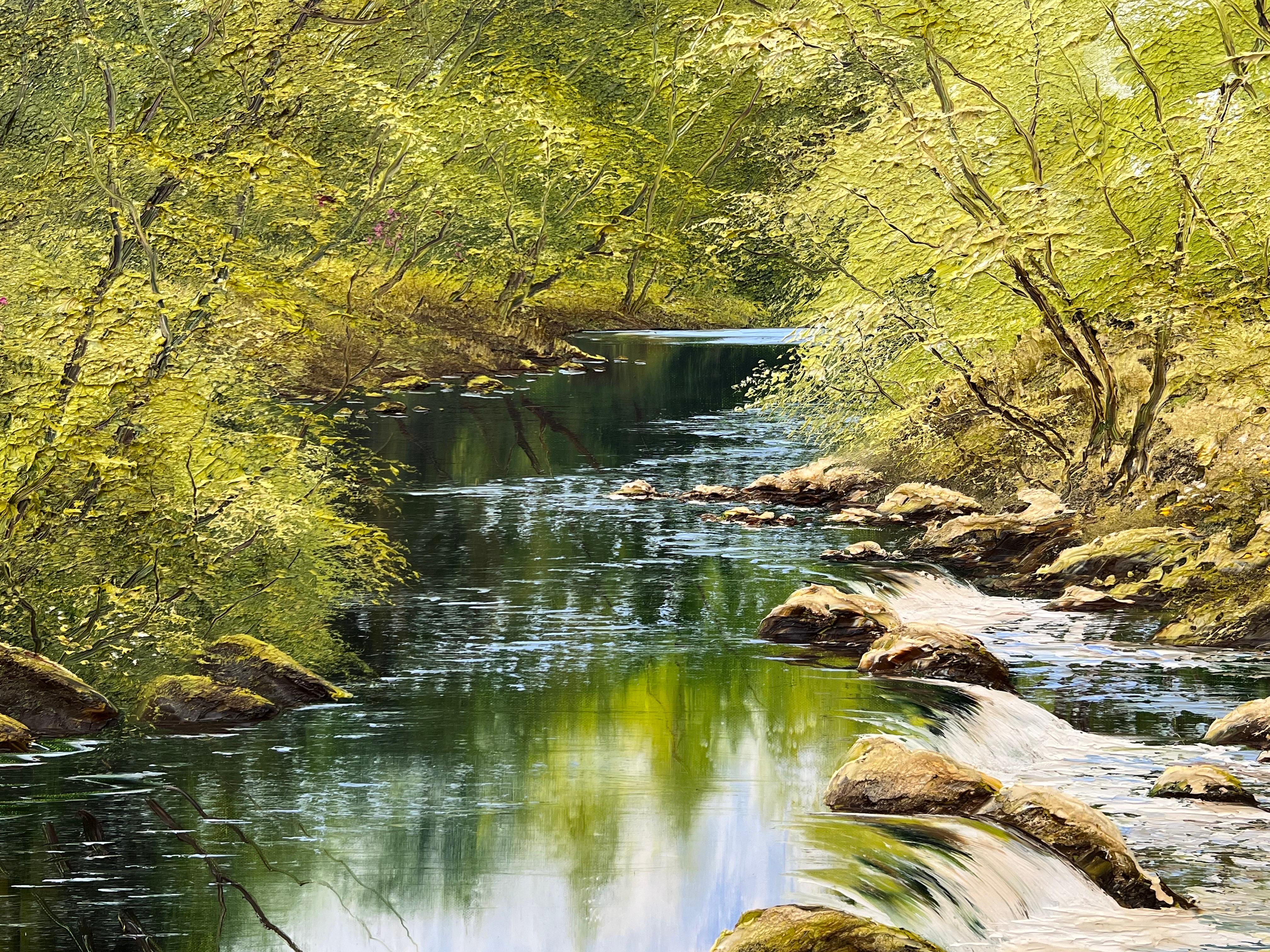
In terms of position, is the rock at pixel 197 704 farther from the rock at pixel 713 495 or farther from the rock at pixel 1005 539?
the rock at pixel 713 495

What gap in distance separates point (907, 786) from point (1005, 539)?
10.2 meters

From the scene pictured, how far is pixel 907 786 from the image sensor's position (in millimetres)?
10898

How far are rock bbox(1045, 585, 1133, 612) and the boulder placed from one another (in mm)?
5176

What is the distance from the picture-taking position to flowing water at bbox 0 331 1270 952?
30.0 feet

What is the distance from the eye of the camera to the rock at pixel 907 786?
425 inches

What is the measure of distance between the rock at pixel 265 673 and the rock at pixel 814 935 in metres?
5.91

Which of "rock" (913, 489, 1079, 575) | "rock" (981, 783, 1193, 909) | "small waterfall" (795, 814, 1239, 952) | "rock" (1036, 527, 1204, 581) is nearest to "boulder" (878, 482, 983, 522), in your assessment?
"rock" (913, 489, 1079, 575)

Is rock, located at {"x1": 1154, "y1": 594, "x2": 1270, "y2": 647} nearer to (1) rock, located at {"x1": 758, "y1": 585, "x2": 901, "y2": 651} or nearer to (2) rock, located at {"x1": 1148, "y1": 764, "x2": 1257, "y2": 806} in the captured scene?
(1) rock, located at {"x1": 758, "y1": 585, "x2": 901, "y2": 651}

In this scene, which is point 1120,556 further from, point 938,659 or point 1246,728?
point 1246,728

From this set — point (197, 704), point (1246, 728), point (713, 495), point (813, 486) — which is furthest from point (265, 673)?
point (813, 486)

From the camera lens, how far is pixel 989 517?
20.9 metres

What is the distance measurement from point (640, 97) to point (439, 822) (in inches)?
1646

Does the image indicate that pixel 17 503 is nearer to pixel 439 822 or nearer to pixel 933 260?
pixel 439 822

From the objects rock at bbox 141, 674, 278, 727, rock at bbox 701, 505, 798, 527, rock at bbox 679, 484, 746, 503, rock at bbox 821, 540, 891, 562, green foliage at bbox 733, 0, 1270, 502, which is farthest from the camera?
rock at bbox 679, 484, 746, 503
